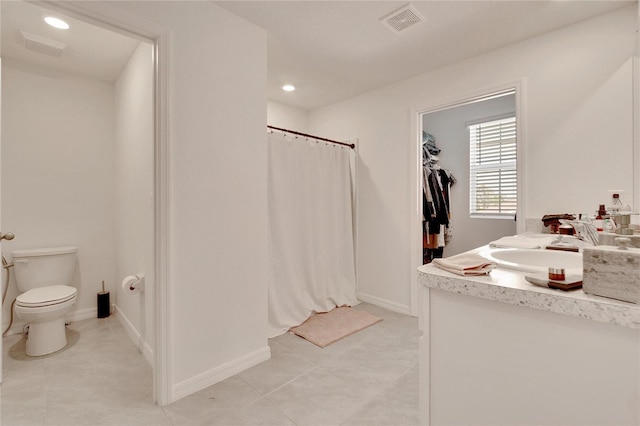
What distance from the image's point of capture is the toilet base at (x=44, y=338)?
215 cm

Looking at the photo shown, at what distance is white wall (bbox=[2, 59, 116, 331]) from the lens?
2561 millimetres

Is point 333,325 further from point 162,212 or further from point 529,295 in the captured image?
point 529,295

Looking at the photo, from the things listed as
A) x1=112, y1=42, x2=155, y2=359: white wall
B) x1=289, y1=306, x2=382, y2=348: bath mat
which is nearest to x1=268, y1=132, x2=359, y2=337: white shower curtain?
x1=289, y1=306, x2=382, y2=348: bath mat

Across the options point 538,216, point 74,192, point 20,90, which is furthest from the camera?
point 74,192

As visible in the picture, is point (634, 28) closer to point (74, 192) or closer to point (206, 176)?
point (206, 176)

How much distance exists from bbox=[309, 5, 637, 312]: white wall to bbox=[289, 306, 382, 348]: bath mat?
1.40 ft

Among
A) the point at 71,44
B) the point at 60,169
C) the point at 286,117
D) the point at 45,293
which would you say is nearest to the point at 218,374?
the point at 45,293

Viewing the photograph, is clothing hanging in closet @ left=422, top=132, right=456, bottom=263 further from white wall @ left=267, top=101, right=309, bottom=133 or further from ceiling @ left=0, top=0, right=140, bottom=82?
ceiling @ left=0, top=0, right=140, bottom=82

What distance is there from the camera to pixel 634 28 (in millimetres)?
1832

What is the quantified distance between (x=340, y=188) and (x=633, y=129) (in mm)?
2222

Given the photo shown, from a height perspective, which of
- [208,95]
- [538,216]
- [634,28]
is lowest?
[538,216]

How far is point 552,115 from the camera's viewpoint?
2.12 metres

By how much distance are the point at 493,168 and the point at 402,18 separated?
2490mm

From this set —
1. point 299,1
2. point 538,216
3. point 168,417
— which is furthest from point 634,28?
point 168,417
